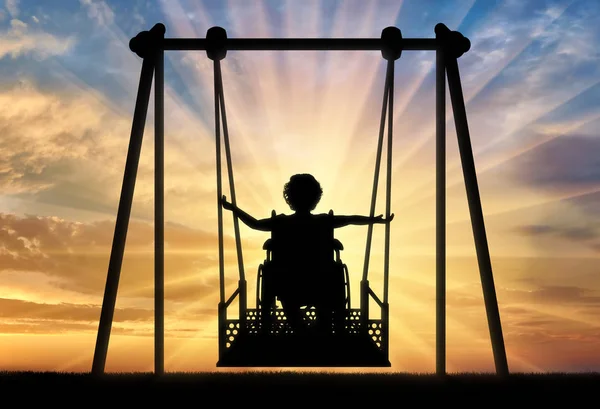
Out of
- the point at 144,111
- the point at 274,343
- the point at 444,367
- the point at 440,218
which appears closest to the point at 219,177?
the point at 144,111

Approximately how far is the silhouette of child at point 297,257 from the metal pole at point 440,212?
1.14m

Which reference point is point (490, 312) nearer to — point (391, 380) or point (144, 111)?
point (391, 380)

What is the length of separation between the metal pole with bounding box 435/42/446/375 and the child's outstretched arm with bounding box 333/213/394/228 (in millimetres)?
598

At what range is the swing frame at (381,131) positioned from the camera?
8.58m

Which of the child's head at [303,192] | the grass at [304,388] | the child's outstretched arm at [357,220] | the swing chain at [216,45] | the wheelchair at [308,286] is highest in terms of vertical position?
the swing chain at [216,45]

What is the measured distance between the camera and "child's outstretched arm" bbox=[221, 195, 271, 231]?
8.43 meters

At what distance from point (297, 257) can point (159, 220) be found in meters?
1.53

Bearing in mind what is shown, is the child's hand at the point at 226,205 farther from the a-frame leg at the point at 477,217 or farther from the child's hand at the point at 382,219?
the a-frame leg at the point at 477,217

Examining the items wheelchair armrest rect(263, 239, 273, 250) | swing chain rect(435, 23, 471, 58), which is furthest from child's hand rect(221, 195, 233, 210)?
swing chain rect(435, 23, 471, 58)

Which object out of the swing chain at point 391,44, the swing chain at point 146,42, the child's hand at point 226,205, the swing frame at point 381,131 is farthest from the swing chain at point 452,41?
the swing chain at point 146,42

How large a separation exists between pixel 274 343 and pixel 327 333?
532 mm

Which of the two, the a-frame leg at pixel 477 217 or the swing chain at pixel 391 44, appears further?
the swing chain at pixel 391 44

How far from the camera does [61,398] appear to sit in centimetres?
755

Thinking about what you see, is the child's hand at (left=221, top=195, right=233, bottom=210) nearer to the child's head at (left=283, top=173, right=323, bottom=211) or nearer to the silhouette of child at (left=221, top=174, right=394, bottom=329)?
the silhouette of child at (left=221, top=174, right=394, bottom=329)
